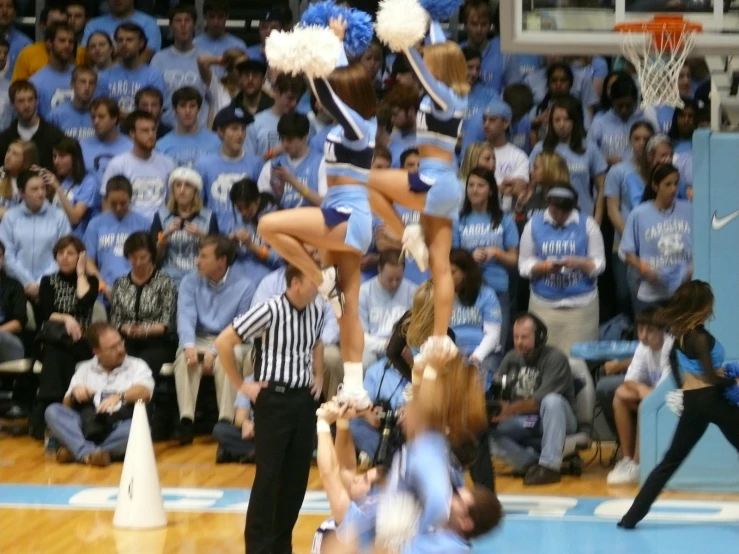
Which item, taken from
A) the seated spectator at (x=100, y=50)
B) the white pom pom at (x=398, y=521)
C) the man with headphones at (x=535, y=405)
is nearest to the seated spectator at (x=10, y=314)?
the seated spectator at (x=100, y=50)

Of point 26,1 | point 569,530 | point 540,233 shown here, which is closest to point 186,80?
point 26,1

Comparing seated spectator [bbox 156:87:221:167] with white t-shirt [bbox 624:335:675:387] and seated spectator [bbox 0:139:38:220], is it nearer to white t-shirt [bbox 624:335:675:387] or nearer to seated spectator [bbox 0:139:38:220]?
seated spectator [bbox 0:139:38:220]

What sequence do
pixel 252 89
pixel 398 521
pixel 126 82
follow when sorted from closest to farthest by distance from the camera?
pixel 398 521 → pixel 252 89 → pixel 126 82

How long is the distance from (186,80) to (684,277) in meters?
4.50

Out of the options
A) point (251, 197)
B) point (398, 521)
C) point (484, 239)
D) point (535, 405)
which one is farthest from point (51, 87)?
point (398, 521)

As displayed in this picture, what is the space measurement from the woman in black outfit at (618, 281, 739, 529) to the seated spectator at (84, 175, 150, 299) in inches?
172

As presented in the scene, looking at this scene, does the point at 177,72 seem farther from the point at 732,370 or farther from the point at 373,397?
the point at 732,370

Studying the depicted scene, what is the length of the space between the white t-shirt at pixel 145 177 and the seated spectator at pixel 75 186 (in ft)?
0.60

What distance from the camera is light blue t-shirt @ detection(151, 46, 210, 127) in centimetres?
1192

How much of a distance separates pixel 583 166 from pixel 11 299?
174 inches

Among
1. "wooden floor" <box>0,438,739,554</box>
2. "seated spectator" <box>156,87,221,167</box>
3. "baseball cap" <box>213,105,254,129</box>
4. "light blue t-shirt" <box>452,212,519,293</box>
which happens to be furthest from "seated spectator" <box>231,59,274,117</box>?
"wooden floor" <box>0,438,739,554</box>

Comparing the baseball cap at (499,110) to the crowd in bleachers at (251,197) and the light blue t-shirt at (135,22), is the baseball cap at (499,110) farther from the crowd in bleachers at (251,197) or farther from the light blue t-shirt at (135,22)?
the light blue t-shirt at (135,22)

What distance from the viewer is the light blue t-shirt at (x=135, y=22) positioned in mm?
12273

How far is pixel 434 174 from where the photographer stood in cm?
635
